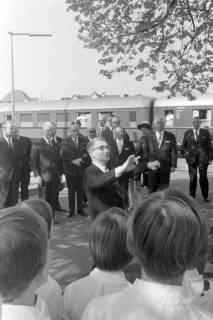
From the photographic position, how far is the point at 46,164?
7.54m

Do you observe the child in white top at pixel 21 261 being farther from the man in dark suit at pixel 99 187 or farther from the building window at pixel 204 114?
the building window at pixel 204 114

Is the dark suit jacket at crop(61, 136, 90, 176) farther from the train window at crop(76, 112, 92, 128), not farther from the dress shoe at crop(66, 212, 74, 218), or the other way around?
the train window at crop(76, 112, 92, 128)

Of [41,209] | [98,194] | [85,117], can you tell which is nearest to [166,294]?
[41,209]

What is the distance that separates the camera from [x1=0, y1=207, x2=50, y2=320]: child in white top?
52.7 inches

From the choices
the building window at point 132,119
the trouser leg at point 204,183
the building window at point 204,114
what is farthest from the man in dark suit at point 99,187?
the building window at point 132,119

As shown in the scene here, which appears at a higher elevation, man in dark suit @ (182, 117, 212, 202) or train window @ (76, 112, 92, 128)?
train window @ (76, 112, 92, 128)

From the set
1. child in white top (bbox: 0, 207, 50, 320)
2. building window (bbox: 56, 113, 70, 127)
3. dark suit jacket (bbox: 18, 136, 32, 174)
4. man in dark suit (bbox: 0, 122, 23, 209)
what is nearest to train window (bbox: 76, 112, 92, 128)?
building window (bbox: 56, 113, 70, 127)

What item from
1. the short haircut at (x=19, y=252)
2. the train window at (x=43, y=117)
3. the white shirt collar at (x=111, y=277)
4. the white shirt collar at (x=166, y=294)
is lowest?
the white shirt collar at (x=111, y=277)

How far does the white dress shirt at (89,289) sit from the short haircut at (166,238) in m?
0.75

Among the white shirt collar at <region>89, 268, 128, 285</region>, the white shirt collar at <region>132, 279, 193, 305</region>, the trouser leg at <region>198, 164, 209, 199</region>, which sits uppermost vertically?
the white shirt collar at <region>132, 279, 193, 305</region>

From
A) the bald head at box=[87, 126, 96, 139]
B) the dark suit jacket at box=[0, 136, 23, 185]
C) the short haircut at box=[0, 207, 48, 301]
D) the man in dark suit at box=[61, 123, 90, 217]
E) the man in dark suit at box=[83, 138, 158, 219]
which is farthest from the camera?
the bald head at box=[87, 126, 96, 139]

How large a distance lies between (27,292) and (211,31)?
32.4 ft

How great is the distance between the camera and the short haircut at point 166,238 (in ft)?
4.44

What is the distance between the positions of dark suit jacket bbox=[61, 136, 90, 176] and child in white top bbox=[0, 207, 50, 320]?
696cm
